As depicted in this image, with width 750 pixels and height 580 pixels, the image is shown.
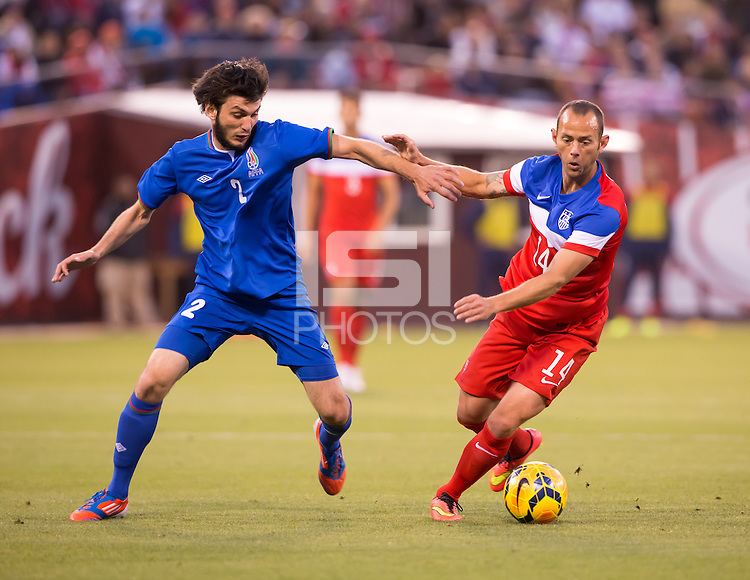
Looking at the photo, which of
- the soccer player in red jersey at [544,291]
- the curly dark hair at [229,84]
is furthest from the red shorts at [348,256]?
the curly dark hair at [229,84]

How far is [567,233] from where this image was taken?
273 inches

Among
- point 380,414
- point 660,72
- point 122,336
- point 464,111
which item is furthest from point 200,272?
point 660,72

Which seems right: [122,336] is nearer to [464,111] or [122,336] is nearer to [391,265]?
[391,265]

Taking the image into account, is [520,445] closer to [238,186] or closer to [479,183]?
[479,183]

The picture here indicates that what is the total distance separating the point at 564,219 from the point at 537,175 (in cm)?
35

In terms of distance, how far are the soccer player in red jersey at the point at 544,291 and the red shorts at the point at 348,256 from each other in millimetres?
5304

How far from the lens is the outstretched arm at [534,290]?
628 centimetres

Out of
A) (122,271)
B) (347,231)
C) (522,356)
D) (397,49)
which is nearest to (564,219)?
(522,356)

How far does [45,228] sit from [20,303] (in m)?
1.22

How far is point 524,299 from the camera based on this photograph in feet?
21.4

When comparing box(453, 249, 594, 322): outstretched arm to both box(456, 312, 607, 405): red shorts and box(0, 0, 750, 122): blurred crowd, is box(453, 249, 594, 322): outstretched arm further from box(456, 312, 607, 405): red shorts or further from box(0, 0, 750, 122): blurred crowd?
box(0, 0, 750, 122): blurred crowd

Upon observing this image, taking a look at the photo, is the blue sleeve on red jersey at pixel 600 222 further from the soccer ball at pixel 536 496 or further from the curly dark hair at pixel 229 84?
the curly dark hair at pixel 229 84

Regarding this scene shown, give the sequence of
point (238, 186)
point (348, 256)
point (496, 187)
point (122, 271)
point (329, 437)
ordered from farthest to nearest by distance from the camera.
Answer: point (122, 271), point (348, 256), point (329, 437), point (496, 187), point (238, 186)

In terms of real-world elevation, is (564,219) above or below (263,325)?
above
